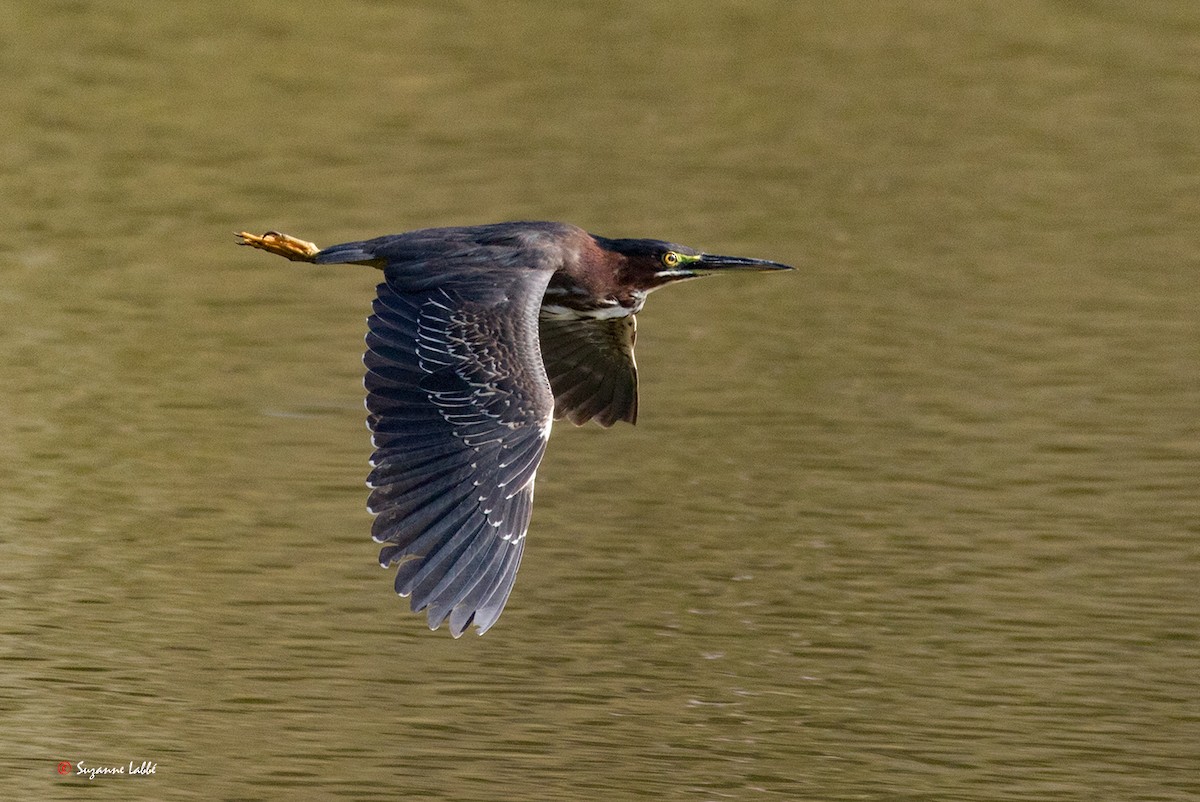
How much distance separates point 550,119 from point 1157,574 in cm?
838

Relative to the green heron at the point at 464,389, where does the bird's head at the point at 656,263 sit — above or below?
above

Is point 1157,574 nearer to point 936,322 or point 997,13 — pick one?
point 936,322

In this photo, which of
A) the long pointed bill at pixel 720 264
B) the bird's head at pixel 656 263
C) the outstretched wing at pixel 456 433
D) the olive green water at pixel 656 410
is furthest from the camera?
the long pointed bill at pixel 720 264

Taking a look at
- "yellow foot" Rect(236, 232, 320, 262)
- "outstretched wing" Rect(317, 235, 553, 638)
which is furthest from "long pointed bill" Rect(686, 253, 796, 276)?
"yellow foot" Rect(236, 232, 320, 262)

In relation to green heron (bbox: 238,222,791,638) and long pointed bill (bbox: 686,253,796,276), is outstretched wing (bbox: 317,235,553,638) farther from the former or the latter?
long pointed bill (bbox: 686,253,796,276)

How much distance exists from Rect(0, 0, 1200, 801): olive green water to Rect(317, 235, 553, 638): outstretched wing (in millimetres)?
1130

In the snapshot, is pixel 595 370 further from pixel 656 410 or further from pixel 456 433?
pixel 656 410

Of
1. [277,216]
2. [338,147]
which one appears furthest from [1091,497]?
[338,147]

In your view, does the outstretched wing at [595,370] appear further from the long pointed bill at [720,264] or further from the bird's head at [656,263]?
the long pointed bill at [720,264]

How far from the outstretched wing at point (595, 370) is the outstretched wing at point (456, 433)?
1.12m

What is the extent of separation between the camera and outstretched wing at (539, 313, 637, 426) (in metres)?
10.3

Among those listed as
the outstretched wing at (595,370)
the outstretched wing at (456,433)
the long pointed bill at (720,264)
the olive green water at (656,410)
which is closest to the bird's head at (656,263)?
the long pointed bill at (720,264)

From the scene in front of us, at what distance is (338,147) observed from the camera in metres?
17.7

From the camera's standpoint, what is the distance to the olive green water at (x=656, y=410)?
31.3ft
